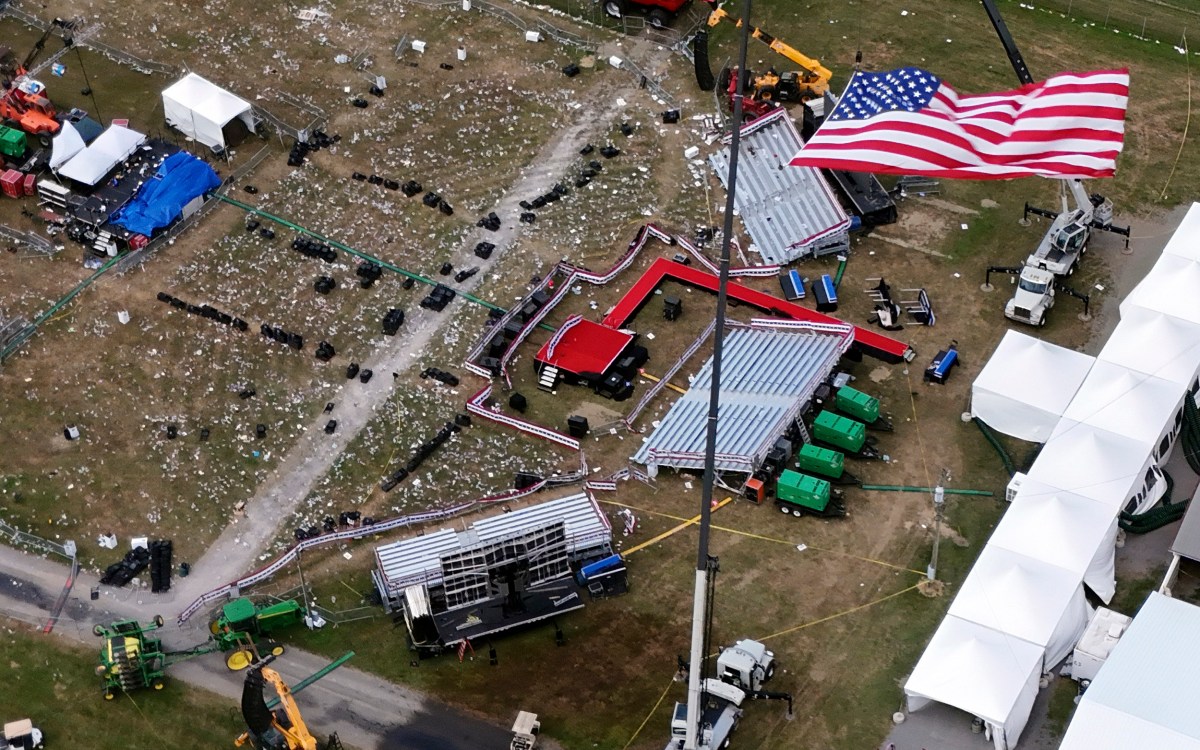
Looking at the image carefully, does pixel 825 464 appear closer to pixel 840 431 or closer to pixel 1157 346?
pixel 840 431

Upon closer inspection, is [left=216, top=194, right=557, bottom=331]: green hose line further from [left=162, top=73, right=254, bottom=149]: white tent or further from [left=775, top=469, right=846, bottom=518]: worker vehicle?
[left=775, top=469, right=846, bottom=518]: worker vehicle

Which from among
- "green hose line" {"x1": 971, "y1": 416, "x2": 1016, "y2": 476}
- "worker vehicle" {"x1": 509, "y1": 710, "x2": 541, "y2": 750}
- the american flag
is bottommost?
"worker vehicle" {"x1": 509, "y1": 710, "x2": 541, "y2": 750}

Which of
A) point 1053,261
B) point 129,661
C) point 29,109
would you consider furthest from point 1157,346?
point 29,109

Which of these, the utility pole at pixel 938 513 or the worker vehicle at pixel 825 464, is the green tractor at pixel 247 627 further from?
the utility pole at pixel 938 513

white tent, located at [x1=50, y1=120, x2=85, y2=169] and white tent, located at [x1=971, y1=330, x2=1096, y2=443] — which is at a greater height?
white tent, located at [x1=50, y1=120, x2=85, y2=169]

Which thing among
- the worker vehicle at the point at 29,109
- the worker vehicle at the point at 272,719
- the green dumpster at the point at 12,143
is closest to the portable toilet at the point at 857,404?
the worker vehicle at the point at 272,719

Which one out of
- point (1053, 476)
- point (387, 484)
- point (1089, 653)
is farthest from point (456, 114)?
point (1089, 653)

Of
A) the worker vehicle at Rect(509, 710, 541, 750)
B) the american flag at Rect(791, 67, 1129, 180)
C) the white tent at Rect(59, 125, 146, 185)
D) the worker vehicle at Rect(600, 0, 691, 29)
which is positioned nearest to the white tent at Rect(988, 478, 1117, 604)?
the american flag at Rect(791, 67, 1129, 180)
